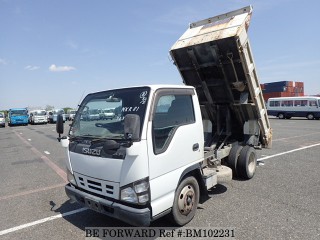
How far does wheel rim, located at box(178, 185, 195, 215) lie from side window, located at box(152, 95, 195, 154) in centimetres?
84

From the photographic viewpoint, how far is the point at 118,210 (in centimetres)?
344

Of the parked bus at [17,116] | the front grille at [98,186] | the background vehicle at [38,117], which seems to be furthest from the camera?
the background vehicle at [38,117]

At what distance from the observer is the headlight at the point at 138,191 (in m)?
3.36

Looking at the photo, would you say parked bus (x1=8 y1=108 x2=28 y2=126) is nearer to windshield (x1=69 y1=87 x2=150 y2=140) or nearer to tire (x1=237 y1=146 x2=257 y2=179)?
windshield (x1=69 y1=87 x2=150 y2=140)

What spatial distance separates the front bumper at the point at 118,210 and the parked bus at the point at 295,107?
97.4 feet

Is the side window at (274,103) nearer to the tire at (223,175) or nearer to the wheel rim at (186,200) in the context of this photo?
the tire at (223,175)

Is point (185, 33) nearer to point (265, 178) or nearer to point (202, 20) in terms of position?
point (202, 20)

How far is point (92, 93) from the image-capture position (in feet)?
15.3

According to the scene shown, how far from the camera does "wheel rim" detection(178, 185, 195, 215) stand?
13.0 feet

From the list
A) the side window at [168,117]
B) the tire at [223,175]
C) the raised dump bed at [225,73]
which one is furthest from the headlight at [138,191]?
the raised dump bed at [225,73]

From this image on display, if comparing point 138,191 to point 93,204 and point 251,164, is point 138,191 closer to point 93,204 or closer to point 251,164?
point 93,204

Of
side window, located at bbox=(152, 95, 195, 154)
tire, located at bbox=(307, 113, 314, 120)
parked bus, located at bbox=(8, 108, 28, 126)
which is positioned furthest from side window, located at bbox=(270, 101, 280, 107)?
parked bus, located at bbox=(8, 108, 28, 126)

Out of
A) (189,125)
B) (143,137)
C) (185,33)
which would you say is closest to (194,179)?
(189,125)

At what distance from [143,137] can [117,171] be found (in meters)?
0.56
